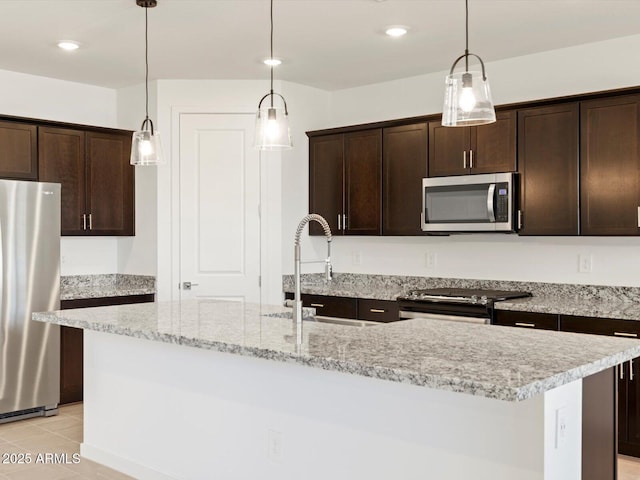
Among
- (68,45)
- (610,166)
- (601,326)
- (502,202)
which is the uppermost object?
Result: (68,45)

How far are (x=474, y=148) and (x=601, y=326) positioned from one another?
155 cm

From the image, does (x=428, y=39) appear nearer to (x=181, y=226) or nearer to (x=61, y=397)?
(x=181, y=226)

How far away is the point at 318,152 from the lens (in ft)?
19.3

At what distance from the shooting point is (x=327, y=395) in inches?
105

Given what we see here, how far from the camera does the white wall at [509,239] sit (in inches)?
177

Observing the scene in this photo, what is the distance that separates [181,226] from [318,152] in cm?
134

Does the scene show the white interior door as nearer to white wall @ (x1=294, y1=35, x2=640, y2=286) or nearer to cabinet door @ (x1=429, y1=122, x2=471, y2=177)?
white wall @ (x1=294, y1=35, x2=640, y2=286)

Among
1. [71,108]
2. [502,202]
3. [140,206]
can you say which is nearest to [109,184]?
[140,206]

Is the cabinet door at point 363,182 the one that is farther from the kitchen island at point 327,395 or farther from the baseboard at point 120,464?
the baseboard at point 120,464

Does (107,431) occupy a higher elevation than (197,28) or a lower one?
lower

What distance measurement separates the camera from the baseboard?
3428 mm

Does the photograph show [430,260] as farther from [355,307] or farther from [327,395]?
[327,395]

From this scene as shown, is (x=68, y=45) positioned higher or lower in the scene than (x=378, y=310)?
higher

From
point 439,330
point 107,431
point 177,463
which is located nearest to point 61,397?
point 107,431
